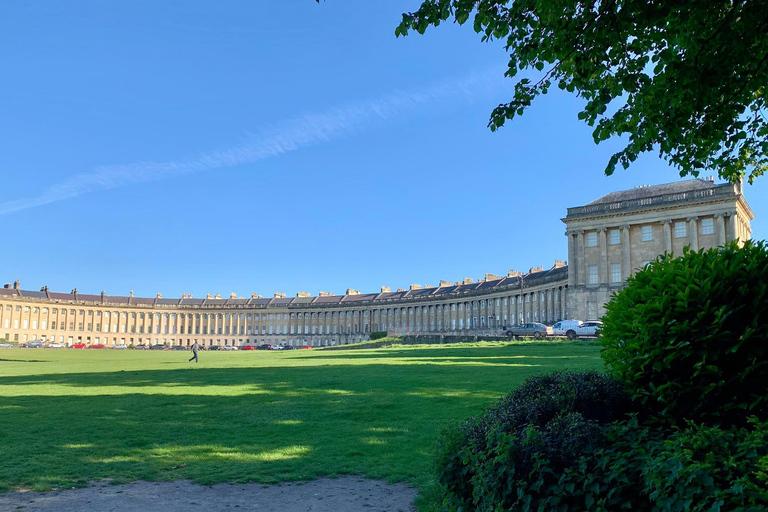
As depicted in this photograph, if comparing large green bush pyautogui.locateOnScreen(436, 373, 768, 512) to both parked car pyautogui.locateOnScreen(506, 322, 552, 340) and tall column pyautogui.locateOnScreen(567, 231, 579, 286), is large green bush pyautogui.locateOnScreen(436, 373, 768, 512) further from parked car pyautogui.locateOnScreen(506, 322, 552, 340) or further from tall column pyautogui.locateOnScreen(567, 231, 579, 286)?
tall column pyautogui.locateOnScreen(567, 231, 579, 286)

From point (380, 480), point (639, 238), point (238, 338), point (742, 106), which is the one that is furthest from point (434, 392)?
point (238, 338)

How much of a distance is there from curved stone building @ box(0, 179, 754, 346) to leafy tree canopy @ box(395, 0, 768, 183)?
5261 centimetres

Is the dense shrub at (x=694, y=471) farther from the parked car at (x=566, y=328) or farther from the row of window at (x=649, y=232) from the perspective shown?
the row of window at (x=649, y=232)

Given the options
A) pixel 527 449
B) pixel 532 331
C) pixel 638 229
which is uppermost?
pixel 638 229

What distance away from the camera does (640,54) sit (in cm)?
962

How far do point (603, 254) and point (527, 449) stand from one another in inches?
2850

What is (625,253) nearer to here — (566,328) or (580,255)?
(580,255)

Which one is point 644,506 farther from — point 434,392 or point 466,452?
point 434,392

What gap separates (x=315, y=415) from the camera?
13.2 m

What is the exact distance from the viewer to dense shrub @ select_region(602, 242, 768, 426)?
630 centimetres

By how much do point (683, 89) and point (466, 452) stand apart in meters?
6.77

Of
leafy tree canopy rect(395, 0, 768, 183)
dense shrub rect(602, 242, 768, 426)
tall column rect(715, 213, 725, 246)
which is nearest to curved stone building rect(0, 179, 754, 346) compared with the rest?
tall column rect(715, 213, 725, 246)

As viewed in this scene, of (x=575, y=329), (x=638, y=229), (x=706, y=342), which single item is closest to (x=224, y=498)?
(x=706, y=342)

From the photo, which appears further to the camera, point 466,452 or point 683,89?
point 683,89
